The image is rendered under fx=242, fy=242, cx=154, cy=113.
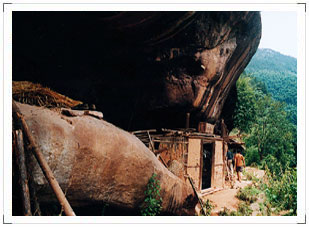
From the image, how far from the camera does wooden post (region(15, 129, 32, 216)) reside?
118 inches

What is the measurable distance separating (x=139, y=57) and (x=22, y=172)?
543cm

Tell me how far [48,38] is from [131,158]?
14.5ft

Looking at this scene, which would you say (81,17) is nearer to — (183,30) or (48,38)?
(48,38)

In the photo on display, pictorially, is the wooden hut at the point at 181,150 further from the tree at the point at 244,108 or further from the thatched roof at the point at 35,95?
the tree at the point at 244,108

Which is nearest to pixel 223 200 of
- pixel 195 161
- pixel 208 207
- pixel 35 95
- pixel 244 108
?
pixel 208 207

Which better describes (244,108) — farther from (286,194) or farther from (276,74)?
(276,74)

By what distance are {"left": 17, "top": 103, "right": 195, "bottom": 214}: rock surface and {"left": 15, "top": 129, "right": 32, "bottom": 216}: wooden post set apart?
166mm

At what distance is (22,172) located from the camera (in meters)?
3.02

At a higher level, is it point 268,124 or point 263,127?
point 268,124

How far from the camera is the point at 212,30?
7.95 meters

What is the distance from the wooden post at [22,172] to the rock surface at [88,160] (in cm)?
17

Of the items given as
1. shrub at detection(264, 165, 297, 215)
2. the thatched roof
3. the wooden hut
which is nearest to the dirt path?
the wooden hut
